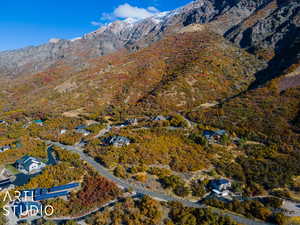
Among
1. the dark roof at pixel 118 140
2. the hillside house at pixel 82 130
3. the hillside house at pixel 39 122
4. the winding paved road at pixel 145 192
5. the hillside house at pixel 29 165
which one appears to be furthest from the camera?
the hillside house at pixel 39 122

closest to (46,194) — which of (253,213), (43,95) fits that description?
(253,213)

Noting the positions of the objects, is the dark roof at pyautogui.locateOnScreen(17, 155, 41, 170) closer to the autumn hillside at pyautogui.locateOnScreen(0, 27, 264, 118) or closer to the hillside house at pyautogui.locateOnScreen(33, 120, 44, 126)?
the hillside house at pyautogui.locateOnScreen(33, 120, 44, 126)

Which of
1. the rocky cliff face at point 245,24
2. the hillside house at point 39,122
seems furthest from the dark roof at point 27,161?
the rocky cliff face at point 245,24

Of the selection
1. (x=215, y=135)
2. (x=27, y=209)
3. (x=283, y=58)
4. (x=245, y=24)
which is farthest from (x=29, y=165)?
(x=245, y=24)

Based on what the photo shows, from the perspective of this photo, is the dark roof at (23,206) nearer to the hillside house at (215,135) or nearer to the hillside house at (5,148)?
the hillside house at (5,148)

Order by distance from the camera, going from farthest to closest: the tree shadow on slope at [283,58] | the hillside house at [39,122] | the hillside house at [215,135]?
the tree shadow on slope at [283,58]
the hillside house at [39,122]
the hillside house at [215,135]

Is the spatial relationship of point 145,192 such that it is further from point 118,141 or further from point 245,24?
point 245,24

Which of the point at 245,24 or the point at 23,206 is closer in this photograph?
the point at 23,206

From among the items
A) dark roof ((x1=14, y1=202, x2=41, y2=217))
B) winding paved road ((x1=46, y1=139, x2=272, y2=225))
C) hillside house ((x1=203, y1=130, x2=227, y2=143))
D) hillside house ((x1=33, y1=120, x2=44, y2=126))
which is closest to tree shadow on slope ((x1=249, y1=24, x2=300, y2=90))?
hillside house ((x1=203, y1=130, x2=227, y2=143))
